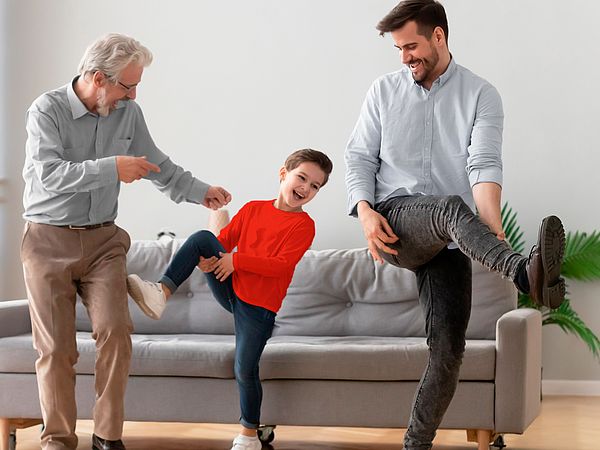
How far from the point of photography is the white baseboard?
509 centimetres

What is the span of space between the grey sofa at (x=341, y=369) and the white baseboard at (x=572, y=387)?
1.17 meters

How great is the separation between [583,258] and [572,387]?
712 mm

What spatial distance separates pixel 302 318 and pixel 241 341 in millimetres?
721

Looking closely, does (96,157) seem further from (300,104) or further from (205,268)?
(300,104)

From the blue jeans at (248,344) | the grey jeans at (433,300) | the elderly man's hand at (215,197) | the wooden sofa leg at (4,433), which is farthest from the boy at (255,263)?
the wooden sofa leg at (4,433)

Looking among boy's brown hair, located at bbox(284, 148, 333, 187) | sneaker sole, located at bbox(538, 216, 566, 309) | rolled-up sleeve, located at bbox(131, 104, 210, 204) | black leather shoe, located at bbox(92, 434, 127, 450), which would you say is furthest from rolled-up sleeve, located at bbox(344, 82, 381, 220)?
black leather shoe, located at bbox(92, 434, 127, 450)

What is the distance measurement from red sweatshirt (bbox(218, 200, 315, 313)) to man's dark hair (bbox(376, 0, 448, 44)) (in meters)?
1.14

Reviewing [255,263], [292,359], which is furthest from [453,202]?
[292,359]

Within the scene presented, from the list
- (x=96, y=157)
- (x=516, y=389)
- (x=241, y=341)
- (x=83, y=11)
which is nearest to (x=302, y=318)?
(x=241, y=341)

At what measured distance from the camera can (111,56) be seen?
124 inches

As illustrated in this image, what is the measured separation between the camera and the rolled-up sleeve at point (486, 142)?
8.59ft

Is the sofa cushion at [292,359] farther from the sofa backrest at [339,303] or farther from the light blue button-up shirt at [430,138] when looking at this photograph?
the light blue button-up shirt at [430,138]

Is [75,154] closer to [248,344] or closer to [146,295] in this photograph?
[146,295]

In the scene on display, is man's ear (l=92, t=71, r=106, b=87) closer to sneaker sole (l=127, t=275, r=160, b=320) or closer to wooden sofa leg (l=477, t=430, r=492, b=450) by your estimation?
sneaker sole (l=127, t=275, r=160, b=320)
